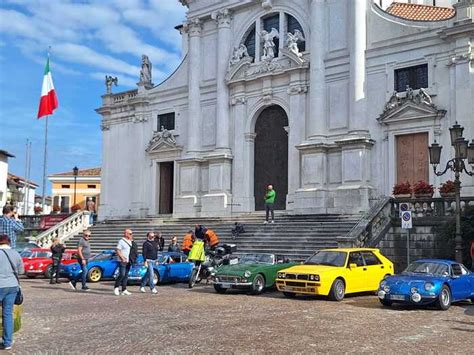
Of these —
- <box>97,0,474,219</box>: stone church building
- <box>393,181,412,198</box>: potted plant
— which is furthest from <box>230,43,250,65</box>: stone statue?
<box>393,181,412,198</box>: potted plant

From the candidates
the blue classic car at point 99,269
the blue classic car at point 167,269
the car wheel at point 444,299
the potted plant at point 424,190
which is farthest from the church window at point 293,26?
the car wheel at point 444,299

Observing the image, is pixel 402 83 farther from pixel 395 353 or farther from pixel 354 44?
pixel 395 353

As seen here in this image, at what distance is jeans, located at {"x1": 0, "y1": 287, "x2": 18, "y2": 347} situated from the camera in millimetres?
8773

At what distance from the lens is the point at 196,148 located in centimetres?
3344

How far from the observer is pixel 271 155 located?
1226 inches

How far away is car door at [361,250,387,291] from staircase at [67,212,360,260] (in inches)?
203

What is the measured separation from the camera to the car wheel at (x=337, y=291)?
1480 cm

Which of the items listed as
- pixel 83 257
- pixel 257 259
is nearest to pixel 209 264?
pixel 257 259

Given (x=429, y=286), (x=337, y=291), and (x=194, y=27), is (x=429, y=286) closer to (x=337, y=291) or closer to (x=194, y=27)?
(x=337, y=291)

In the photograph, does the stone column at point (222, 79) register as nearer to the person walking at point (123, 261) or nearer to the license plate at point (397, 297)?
the person walking at point (123, 261)

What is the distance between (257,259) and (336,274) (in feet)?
10.7

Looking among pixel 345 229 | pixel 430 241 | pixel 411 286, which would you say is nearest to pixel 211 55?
pixel 345 229

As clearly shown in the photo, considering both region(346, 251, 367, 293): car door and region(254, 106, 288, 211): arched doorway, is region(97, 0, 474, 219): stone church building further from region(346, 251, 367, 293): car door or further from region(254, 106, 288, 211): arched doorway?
region(346, 251, 367, 293): car door

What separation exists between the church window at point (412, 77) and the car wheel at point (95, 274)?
14.6 m
